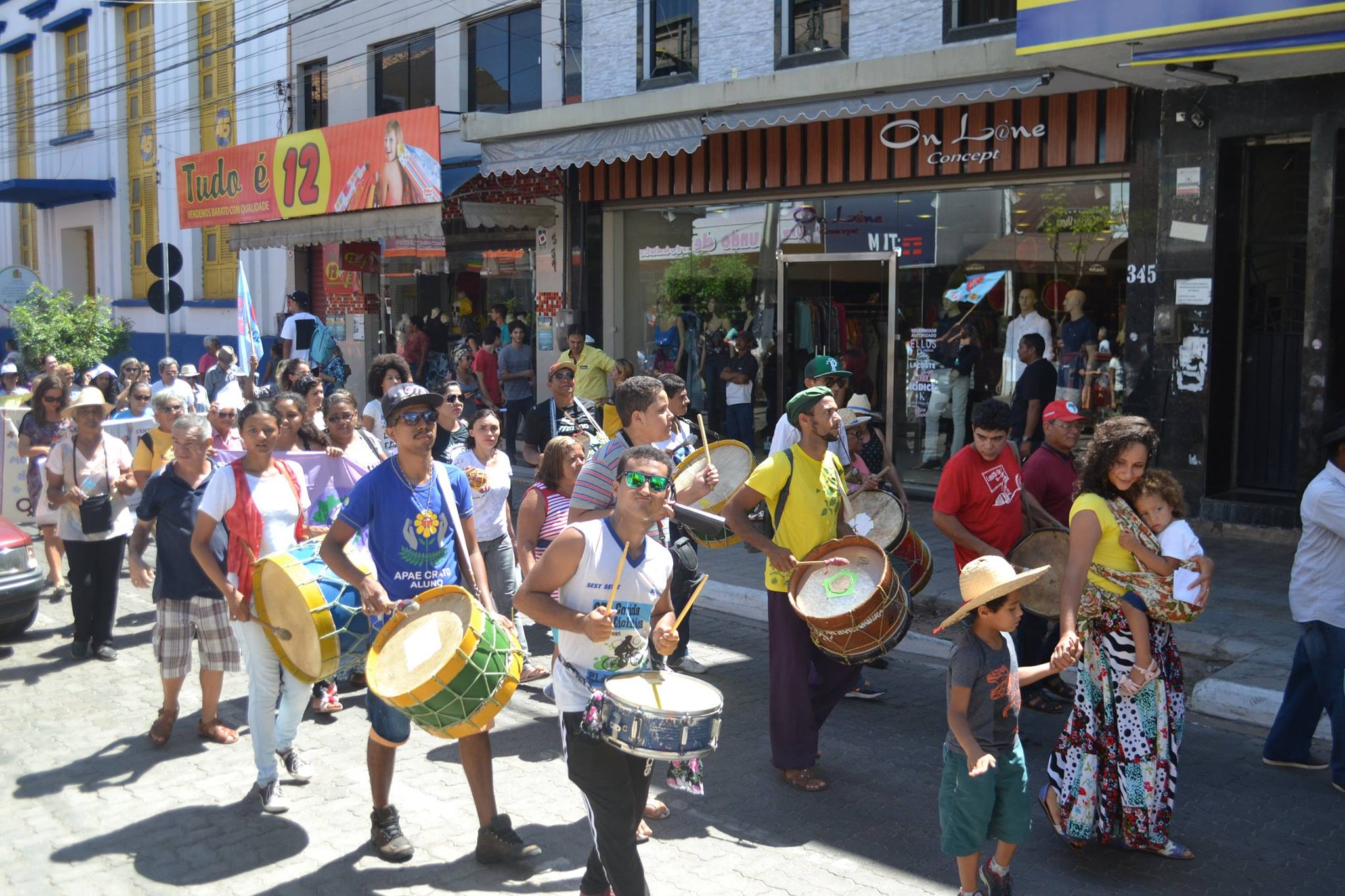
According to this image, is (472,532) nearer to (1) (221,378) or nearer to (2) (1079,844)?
(2) (1079,844)

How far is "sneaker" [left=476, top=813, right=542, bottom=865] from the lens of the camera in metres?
4.92

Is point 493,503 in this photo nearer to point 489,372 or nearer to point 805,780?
point 805,780

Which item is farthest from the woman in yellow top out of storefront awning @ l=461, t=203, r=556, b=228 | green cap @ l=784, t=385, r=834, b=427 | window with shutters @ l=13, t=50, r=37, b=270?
window with shutters @ l=13, t=50, r=37, b=270

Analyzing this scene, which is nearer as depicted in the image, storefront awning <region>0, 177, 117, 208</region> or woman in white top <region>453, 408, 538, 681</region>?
woman in white top <region>453, 408, 538, 681</region>

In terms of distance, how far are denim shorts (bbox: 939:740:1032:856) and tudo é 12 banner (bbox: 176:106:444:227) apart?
12.6m

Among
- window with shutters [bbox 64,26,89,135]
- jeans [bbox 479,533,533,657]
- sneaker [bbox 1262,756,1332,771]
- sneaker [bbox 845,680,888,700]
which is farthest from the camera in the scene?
window with shutters [bbox 64,26,89,135]

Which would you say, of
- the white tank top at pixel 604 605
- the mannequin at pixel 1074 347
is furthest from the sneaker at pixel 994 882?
the mannequin at pixel 1074 347

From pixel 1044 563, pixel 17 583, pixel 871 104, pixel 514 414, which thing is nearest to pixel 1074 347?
pixel 871 104

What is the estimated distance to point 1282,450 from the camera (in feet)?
36.2

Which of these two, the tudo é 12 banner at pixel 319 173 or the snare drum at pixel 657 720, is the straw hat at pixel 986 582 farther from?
the tudo é 12 banner at pixel 319 173

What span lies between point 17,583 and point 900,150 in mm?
9260

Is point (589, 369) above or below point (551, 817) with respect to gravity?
above

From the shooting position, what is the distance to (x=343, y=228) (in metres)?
17.8

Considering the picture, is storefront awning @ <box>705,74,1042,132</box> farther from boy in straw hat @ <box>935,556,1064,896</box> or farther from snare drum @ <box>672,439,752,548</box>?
boy in straw hat @ <box>935,556,1064,896</box>
